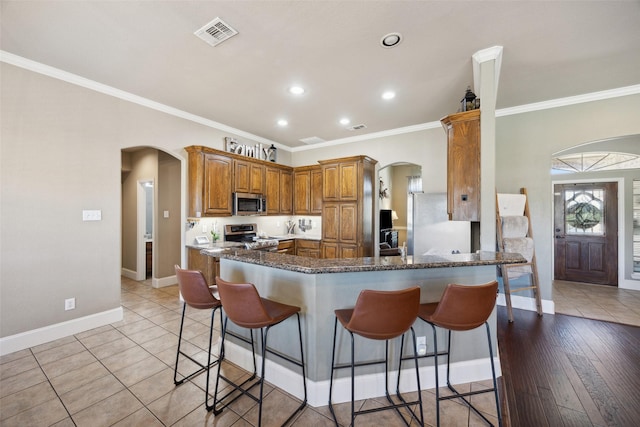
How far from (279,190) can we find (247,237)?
1227 mm

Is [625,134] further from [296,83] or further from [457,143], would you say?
[296,83]

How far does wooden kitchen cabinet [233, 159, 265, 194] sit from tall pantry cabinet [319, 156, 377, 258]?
123cm

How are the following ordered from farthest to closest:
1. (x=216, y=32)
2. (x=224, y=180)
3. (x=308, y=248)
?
(x=308, y=248) → (x=224, y=180) → (x=216, y=32)

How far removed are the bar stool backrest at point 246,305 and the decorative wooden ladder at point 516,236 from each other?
3249 millimetres

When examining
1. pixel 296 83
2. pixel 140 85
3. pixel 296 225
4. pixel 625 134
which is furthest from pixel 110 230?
pixel 625 134

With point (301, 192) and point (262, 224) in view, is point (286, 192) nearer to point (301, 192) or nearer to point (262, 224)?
point (301, 192)

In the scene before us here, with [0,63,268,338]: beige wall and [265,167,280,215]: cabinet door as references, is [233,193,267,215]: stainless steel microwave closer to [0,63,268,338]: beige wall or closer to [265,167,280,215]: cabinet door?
[265,167,280,215]: cabinet door

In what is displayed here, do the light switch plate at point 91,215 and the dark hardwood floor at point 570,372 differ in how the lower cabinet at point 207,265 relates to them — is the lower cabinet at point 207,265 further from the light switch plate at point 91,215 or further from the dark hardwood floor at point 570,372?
the dark hardwood floor at point 570,372

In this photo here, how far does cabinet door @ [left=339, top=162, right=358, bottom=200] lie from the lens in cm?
491

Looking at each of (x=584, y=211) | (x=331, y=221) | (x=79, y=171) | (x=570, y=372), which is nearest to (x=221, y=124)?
(x=79, y=171)

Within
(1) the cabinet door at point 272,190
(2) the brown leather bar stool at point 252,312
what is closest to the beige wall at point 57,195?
(1) the cabinet door at point 272,190

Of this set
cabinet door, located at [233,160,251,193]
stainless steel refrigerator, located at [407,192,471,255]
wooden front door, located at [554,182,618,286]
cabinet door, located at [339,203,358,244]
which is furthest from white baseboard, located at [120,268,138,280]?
wooden front door, located at [554,182,618,286]

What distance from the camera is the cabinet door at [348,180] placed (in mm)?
4910

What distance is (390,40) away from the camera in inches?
93.0
